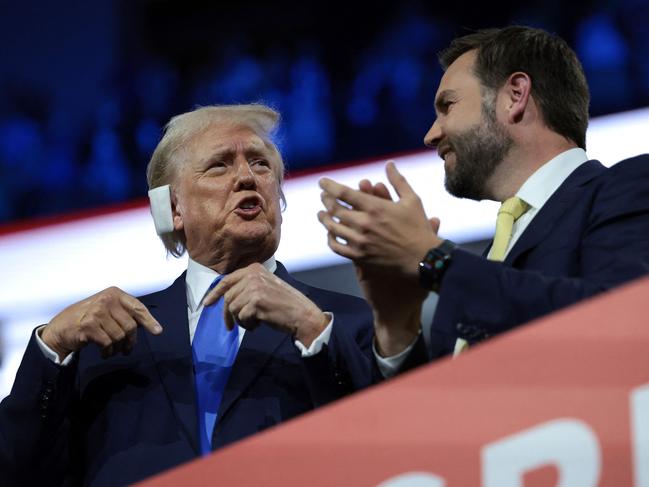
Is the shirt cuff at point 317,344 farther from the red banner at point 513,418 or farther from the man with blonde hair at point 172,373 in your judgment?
the red banner at point 513,418

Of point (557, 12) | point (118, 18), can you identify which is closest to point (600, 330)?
point (557, 12)

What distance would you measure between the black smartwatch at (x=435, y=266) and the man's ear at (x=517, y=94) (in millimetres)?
480

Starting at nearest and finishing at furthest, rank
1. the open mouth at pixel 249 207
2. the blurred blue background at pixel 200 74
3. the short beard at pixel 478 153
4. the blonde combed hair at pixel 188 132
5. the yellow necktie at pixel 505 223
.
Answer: the yellow necktie at pixel 505 223 < the short beard at pixel 478 153 < the open mouth at pixel 249 207 < the blonde combed hair at pixel 188 132 < the blurred blue background at pixel 200 74

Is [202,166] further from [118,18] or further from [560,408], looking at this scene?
[118,18]

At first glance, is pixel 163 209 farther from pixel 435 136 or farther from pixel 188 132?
pixel 435 136

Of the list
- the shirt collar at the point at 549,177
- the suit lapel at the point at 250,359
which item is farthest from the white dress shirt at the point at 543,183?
the suit lapel at the point at 250,359

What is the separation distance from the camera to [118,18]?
4.14 m

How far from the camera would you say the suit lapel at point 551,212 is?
4.38ft

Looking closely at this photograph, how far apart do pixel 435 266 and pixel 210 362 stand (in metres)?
0.49

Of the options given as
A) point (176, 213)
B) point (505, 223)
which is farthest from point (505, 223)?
point (176, 213)

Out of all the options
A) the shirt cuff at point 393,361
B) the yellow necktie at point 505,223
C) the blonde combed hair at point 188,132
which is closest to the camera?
the shirt cuff at point 393,361

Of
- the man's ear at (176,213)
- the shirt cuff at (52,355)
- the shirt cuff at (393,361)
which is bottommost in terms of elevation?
the shirt cuff at (393,361)

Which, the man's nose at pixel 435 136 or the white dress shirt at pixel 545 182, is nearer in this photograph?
the white dress shirt at pixel 545 182

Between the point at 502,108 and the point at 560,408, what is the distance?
857 mm
